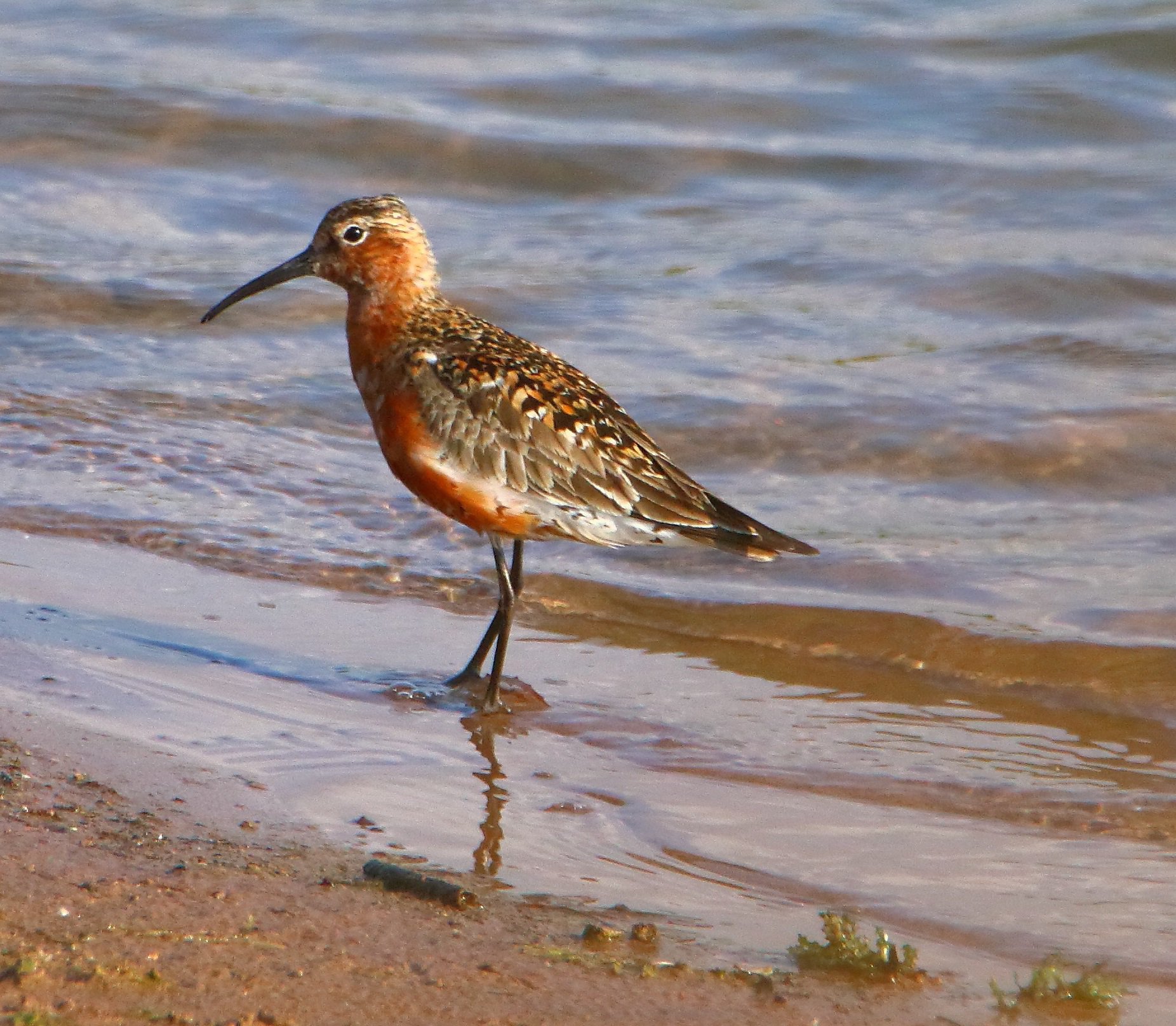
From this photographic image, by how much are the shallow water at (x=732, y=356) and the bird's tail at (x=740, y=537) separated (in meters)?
0.56

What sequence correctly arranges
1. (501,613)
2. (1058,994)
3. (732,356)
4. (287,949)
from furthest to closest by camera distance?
1. (732,356)
2. (501,613)
3. (1058,994)
4. (287,949)

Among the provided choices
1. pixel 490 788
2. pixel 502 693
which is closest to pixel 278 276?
pixel 502 693

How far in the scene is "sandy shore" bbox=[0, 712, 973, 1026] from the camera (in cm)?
371

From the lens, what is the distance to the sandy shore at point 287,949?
371cm

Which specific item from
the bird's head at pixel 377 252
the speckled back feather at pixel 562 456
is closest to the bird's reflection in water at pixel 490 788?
the speckled back feather at pixel 562 456

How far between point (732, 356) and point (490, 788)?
5228mm

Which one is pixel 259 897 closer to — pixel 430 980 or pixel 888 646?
pixel 430 980

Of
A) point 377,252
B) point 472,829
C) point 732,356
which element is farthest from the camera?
point 732,356

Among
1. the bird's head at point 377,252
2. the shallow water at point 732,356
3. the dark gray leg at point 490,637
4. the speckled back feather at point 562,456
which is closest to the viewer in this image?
the shallow water at point 732,356

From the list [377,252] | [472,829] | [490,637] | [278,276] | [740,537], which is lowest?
[472,829]

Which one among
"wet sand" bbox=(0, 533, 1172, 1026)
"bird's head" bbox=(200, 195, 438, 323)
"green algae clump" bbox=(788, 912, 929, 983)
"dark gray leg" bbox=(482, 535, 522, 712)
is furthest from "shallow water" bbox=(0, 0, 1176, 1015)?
"bird's head" bbox=(200, 195, 438, 323)

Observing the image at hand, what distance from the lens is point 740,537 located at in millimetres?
6402

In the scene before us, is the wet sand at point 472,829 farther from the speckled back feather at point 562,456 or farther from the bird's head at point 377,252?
the bird's head at point 377,252

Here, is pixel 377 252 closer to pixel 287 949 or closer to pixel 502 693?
pixel 502 693
